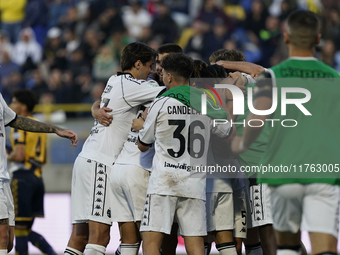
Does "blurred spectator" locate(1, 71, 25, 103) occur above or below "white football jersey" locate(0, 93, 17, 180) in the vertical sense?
above

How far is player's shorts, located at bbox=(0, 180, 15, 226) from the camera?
5.25 m

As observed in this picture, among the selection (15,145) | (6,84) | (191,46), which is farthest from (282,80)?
(6,84)

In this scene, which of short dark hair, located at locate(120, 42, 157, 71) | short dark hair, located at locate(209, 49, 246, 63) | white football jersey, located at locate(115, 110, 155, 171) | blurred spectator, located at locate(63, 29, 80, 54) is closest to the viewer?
white football jersey, located at locate(115, 110, 155, 171)

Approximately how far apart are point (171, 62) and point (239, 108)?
963 mm

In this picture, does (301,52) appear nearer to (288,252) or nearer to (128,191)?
(288,252)

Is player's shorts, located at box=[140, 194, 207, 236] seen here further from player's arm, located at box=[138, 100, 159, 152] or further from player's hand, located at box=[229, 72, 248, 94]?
player's hand, located at box=[229, 72, 248, 94]

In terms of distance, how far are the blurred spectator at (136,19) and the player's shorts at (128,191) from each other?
36.9ft

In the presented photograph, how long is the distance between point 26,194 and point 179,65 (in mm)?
3889

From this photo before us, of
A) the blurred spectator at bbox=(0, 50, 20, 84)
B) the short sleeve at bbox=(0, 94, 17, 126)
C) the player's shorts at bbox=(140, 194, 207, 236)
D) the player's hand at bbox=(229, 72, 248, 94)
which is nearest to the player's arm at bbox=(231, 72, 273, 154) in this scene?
the player's shorts at bbox=(140, 194, 207, 236)

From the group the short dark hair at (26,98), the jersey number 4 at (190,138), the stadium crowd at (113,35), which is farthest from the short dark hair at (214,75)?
the stadium crowd at (113,35)

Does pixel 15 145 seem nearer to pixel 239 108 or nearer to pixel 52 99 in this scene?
pixel 239 108

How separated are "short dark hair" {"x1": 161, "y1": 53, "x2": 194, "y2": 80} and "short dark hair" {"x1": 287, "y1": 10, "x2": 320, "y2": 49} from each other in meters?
1.40

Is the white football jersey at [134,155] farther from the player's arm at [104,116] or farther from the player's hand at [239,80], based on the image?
the player's hand at [239,80]

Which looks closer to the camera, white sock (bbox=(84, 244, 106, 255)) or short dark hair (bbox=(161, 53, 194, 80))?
short dark hair (bbox=(161, 53, 194, 80))
